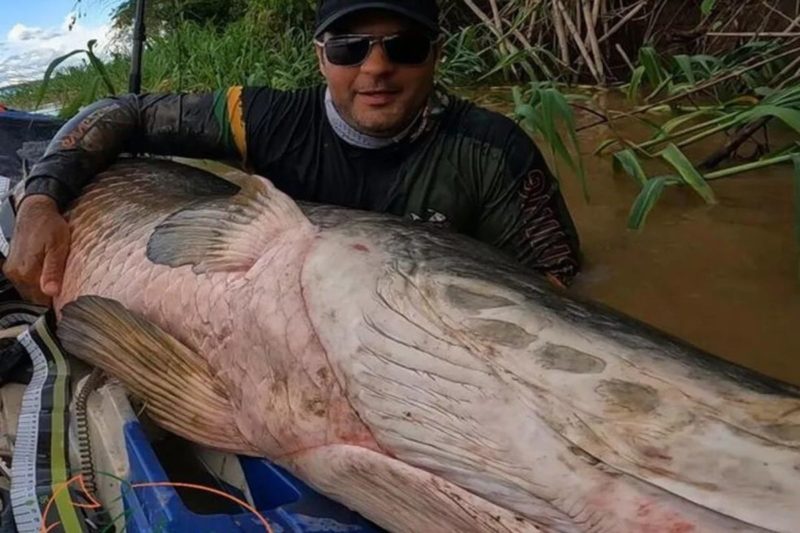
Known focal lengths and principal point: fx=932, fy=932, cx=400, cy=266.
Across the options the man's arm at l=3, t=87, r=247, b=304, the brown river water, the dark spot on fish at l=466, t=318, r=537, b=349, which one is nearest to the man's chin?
the man's arm at l=3, t=87, r=247, b=304

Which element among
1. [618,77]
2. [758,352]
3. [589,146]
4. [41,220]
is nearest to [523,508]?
[758,352]

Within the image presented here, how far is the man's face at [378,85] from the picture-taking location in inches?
95.5

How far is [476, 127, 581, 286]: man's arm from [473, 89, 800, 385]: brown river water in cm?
13

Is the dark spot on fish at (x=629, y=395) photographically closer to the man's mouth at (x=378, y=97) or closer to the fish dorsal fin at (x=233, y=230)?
the fish dorsal fin at (x=233, y=230)

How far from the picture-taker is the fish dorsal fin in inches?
73.3

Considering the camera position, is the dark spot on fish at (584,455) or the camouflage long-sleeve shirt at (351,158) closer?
the dark spot on fish at (584,455)

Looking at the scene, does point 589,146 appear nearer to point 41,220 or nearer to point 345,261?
point 41,220

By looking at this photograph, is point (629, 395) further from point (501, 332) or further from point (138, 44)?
point (138, 44)

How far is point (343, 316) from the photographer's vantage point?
5.14ft

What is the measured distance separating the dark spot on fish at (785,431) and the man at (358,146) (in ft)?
4.76

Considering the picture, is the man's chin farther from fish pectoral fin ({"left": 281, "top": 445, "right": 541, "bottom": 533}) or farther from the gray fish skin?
fish pectoral fin ({"left": 281, "top": 445, "right": 541, "bottom": 533})

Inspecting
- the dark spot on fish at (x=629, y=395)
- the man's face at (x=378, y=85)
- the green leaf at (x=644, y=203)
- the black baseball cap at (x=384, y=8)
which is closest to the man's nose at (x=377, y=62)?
the man's face at (x=378, y=85)

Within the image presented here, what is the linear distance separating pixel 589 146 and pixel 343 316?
307 centimetres

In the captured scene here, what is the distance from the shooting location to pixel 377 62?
97.1 inches
